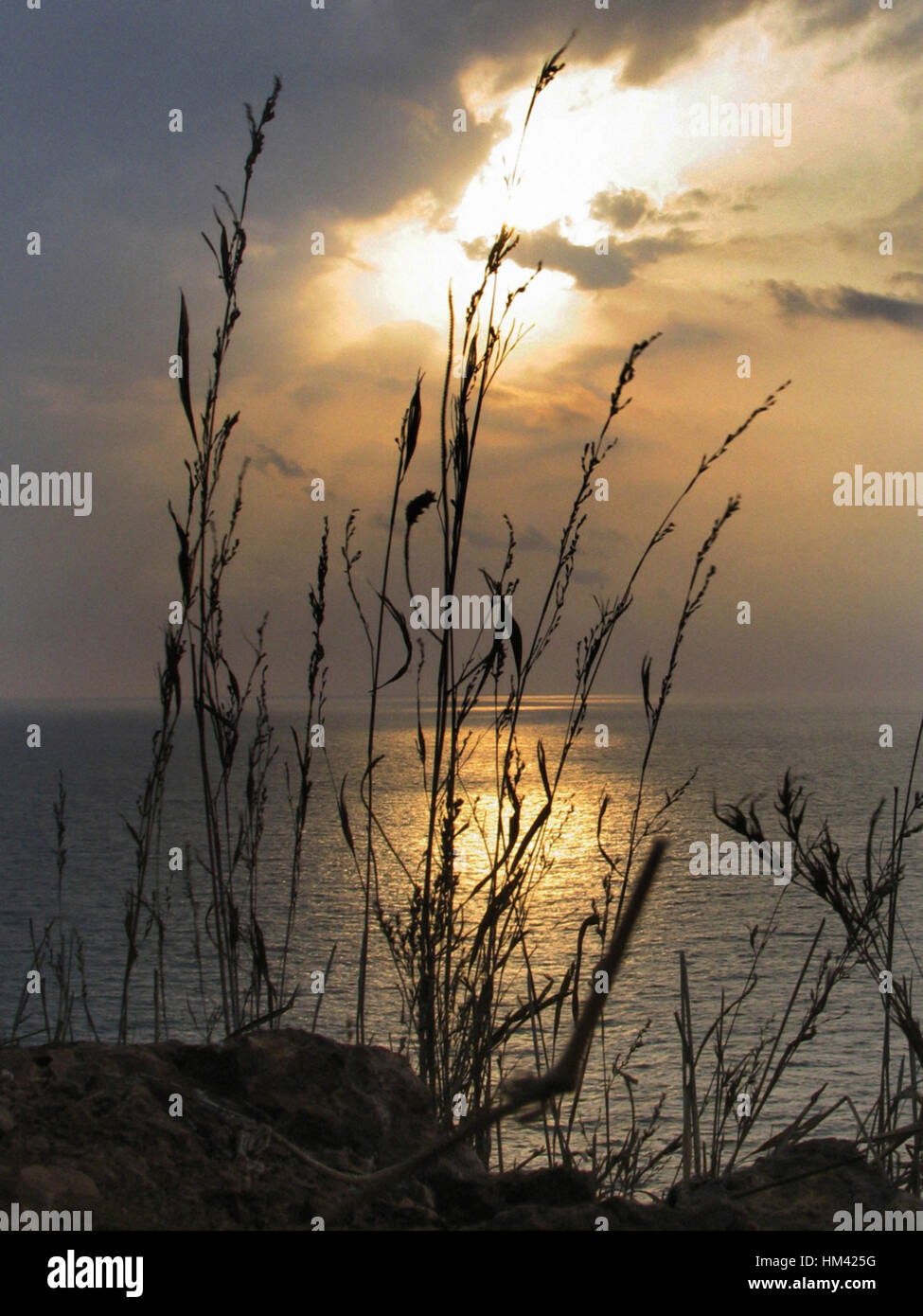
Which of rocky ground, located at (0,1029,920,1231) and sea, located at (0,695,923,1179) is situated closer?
rocky ground, located at (0,1029,920,1231)

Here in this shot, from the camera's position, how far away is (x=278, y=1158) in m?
1.33

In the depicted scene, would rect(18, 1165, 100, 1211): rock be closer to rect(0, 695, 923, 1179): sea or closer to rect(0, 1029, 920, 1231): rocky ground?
rect(0, 1029, 920, 1231): rocky ground

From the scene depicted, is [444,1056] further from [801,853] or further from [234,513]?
[234,513]

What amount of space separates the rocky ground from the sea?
469mm

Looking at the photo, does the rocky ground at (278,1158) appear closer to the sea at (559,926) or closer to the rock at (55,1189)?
the rock at (55,1189)

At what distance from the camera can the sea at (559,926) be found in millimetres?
6344

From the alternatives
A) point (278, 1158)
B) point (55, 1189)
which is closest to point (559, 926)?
point (278, 1158)

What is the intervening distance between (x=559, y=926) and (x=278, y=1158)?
1245 cm

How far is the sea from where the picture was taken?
20.8 feet

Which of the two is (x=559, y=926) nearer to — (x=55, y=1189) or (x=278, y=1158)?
(x=278, y=1158)

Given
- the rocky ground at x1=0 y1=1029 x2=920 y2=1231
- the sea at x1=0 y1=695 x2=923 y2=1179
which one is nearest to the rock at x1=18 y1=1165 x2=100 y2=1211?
the rocky ground at x1=0 y1=1029 x2=920 y2=1231
